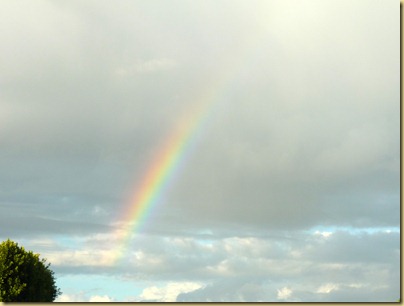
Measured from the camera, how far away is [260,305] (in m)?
33.0

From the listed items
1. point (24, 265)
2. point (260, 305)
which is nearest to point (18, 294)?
point (24, 265)

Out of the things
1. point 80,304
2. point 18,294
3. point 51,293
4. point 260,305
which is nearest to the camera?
point 260,305

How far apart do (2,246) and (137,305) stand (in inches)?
1979

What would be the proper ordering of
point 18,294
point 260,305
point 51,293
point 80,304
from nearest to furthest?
1. point 260,305
2. point 80,304
3. point 18,294
4. point 51,293

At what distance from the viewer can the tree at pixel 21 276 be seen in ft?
250

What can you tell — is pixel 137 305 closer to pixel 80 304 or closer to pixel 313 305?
pixel 80 304

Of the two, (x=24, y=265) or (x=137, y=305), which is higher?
(x=24, y=265)

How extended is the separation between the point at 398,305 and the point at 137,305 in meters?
14.4

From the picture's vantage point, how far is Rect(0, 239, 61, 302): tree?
76.1m

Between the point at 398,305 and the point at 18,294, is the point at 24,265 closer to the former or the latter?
the point at 18,294

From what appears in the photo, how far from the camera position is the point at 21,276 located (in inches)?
3063

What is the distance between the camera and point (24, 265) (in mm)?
78625

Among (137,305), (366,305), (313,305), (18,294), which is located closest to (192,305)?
(137,305)

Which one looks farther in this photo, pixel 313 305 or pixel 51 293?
pixel 51 293
